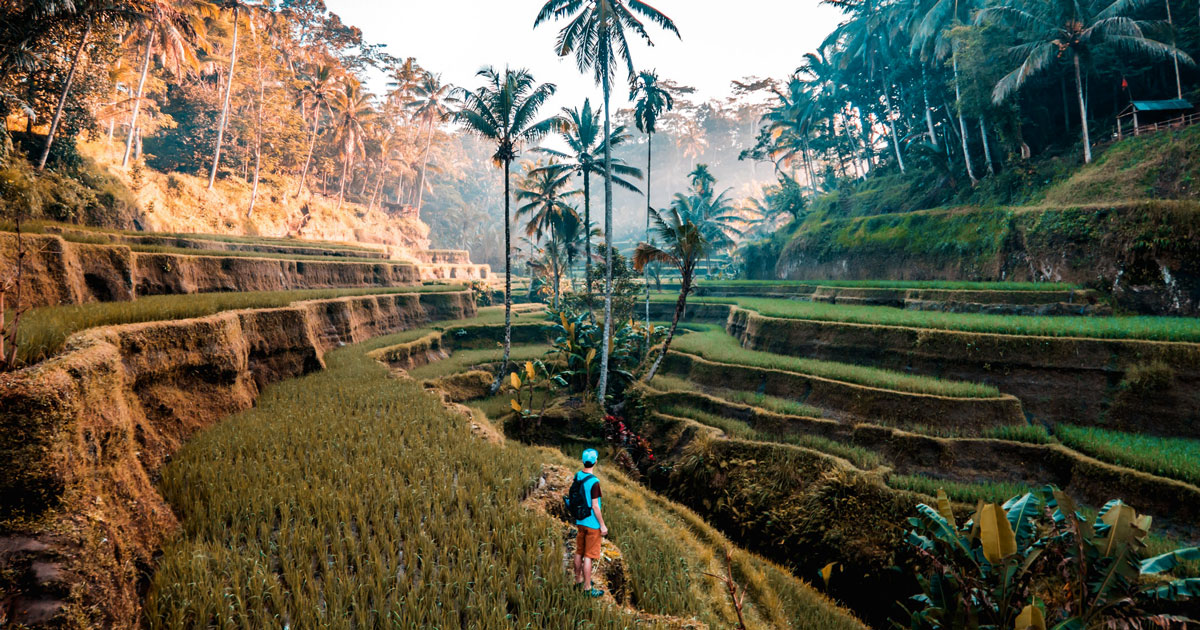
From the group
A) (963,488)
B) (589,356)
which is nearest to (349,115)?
(589,356)

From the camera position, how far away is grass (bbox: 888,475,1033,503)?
805cm

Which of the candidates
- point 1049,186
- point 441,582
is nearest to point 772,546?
point 441,582

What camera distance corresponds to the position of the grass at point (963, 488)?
8.05 metres

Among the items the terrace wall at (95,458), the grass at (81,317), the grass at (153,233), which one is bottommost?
the terrace wall at (95,458)

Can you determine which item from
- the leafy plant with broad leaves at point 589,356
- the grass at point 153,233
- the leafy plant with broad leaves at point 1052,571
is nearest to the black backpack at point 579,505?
the leafy plant with broad leaves at point 1052,571

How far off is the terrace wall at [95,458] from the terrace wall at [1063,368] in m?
15.9

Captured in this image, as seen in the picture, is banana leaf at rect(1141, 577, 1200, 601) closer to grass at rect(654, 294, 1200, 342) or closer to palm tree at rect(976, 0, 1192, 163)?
grass at rect(654, 294, 1200, 342)

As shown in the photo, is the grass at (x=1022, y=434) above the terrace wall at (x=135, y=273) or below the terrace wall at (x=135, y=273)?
below

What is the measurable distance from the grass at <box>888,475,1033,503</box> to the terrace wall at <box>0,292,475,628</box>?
11383 mm

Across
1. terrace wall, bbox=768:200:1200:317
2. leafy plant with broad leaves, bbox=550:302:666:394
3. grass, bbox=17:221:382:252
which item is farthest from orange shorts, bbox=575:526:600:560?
terrace wall, bbox=768:200:1200:317

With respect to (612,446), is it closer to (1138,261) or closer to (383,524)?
(383,524)

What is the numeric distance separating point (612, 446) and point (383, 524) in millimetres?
9042

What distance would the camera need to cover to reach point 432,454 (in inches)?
279

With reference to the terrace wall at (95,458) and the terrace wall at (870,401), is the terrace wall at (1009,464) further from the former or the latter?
the terrace wall at (95,458)
